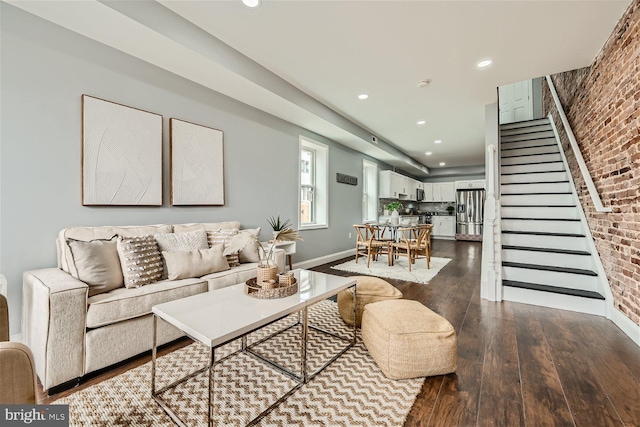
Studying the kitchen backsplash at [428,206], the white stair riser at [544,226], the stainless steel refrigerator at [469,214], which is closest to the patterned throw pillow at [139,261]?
the white stair riser at [544,226]

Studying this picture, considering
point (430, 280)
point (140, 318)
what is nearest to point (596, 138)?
point (430, 280)

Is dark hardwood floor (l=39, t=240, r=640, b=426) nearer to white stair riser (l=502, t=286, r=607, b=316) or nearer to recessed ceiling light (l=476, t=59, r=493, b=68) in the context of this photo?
white stair riser (l=502, t=286, r=607, b=316)

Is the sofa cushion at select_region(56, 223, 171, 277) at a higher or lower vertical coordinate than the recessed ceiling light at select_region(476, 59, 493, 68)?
lower

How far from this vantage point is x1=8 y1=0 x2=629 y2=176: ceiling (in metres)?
2.16

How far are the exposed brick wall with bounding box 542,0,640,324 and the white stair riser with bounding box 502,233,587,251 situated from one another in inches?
10.3

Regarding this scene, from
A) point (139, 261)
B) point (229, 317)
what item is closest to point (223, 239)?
point (139, 261)

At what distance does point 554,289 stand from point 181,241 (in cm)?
394

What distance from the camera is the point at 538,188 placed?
13.6ft

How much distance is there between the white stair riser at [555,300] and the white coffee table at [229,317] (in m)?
2.39

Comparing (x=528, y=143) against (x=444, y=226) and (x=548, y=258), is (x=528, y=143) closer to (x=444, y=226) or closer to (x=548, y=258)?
(x=548, y=258)

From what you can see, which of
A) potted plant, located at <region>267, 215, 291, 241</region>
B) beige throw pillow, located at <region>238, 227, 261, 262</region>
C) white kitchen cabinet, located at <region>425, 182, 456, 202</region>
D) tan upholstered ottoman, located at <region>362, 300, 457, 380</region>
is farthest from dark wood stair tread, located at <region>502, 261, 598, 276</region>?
white kitchen cabinet, located at <region>425, 182, 456, 202</region>

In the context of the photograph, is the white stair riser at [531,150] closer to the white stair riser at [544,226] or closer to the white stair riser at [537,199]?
the white stair riser at [537,199]

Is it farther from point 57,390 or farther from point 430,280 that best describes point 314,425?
point 430,280

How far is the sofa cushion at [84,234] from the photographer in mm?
1953
